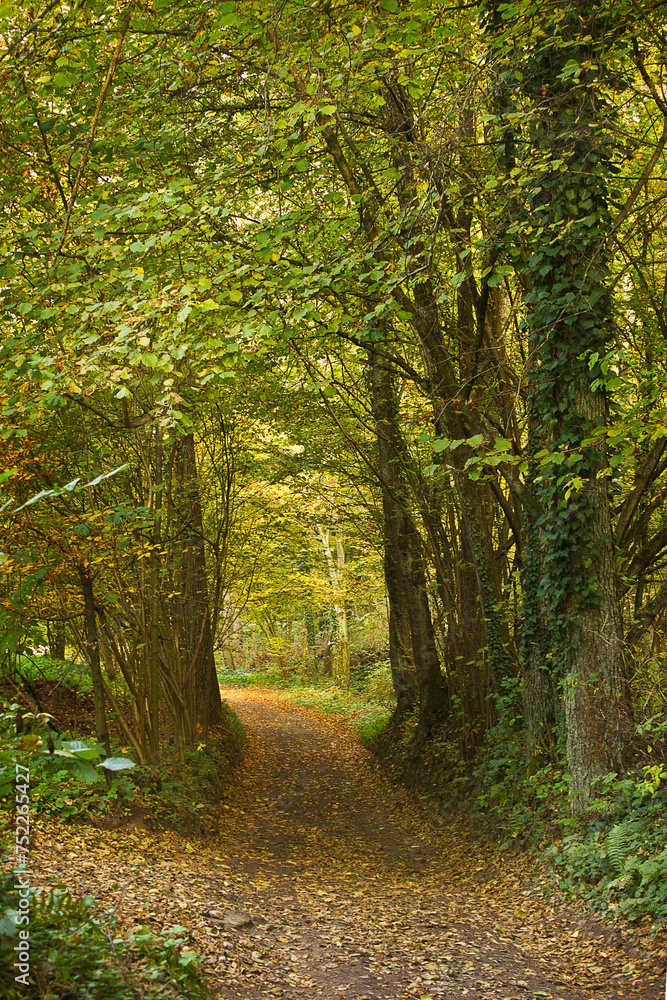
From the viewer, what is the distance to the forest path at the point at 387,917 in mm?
4535

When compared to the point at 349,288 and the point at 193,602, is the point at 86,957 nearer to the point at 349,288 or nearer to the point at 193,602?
the point at 349,288

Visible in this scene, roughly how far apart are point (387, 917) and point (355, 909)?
34cm

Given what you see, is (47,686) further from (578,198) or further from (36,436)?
(578,198)

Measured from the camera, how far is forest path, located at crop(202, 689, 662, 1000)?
4535 millimetres

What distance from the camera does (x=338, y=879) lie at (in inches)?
279

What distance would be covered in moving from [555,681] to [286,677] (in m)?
20.4

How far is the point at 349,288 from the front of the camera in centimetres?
741

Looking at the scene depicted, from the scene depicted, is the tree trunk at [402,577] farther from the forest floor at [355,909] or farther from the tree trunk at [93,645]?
the tree trunk at [93,645]

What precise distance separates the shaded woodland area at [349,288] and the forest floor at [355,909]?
1.13 meters

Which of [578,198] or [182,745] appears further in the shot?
[182,745]

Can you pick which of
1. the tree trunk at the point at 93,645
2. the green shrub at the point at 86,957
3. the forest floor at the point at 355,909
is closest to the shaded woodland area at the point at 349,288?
the tree trunk at the point at 93,645

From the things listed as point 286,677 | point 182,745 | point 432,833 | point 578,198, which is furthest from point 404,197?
point 286,677

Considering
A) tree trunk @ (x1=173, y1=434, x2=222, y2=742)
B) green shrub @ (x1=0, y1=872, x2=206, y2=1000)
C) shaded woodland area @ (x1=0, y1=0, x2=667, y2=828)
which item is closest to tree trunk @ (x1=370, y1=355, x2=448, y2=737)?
shaded woodland area @ (x1=0, y1=0, x2=667, y2=828)

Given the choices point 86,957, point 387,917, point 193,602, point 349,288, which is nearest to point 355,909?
point 387,917
